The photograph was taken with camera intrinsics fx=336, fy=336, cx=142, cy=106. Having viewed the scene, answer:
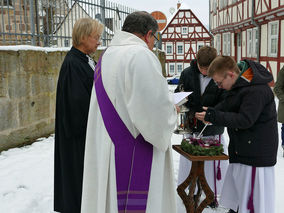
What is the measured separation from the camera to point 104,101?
2062 mm

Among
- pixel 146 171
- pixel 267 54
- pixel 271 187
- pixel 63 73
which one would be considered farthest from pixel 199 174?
pixel 267 54

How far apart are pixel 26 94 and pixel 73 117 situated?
295 cm

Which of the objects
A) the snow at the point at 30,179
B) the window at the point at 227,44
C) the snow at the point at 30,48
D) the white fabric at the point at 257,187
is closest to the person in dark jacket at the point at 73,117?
the snow at the point at 30,179

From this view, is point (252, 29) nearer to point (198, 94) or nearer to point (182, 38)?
point (198, 94)

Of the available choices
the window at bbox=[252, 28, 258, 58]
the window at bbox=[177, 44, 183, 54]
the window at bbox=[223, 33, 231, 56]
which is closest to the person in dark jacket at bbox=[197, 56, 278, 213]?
the window at bbox=[252, 28, 258, 58]

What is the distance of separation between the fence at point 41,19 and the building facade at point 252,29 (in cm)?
863

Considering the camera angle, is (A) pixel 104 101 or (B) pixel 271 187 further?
(B) pixel 271 187

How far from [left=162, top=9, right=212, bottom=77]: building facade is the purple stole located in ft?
101

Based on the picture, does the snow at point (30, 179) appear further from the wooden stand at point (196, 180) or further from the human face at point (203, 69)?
the human face at point (203, 69)

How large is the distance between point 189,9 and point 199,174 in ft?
103

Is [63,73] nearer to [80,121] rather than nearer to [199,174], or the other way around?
[80,121]

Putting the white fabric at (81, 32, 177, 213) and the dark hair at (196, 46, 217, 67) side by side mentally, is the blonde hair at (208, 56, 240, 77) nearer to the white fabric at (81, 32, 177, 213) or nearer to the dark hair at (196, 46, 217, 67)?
the dark hair at (196, 46, 217, 67)

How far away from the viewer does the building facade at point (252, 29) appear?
13.4m

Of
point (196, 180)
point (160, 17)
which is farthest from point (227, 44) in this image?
point (196, 180)
